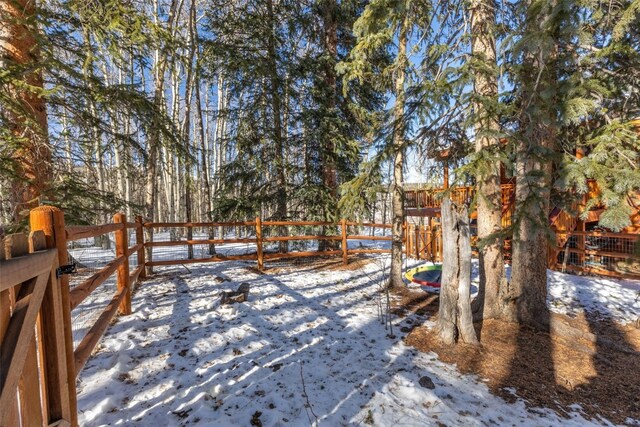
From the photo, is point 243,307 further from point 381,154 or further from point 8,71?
Result: point 8,71

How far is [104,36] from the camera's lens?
3.72 m

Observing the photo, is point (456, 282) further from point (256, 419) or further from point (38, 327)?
point (38, 327)

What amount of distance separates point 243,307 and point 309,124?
247 inches

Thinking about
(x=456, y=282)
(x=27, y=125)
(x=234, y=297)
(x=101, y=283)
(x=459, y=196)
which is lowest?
(x=234, y=297)

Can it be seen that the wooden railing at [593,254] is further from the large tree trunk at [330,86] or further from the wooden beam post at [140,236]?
the wooden beam post at [140,236]

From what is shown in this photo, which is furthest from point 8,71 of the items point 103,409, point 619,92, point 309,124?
point 619,92

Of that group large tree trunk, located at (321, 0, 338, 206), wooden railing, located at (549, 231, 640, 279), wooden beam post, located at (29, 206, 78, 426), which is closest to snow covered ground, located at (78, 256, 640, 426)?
wooden beam post, located at (29, 206, 78, 426)

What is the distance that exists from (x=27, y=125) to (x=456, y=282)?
578 cm

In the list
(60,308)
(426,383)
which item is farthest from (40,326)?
(426,383)

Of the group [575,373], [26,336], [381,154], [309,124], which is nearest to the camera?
[26,336]

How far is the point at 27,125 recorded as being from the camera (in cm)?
355

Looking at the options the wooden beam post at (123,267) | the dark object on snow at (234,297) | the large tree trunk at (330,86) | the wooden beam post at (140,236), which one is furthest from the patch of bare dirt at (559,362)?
the large tree trunk at (330,86)

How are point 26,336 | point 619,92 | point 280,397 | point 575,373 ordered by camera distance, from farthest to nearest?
point 619,92 → point 575,373 → point 280,397 → point 26,336

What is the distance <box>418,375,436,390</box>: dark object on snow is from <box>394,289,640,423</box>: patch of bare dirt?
59 centimetres
